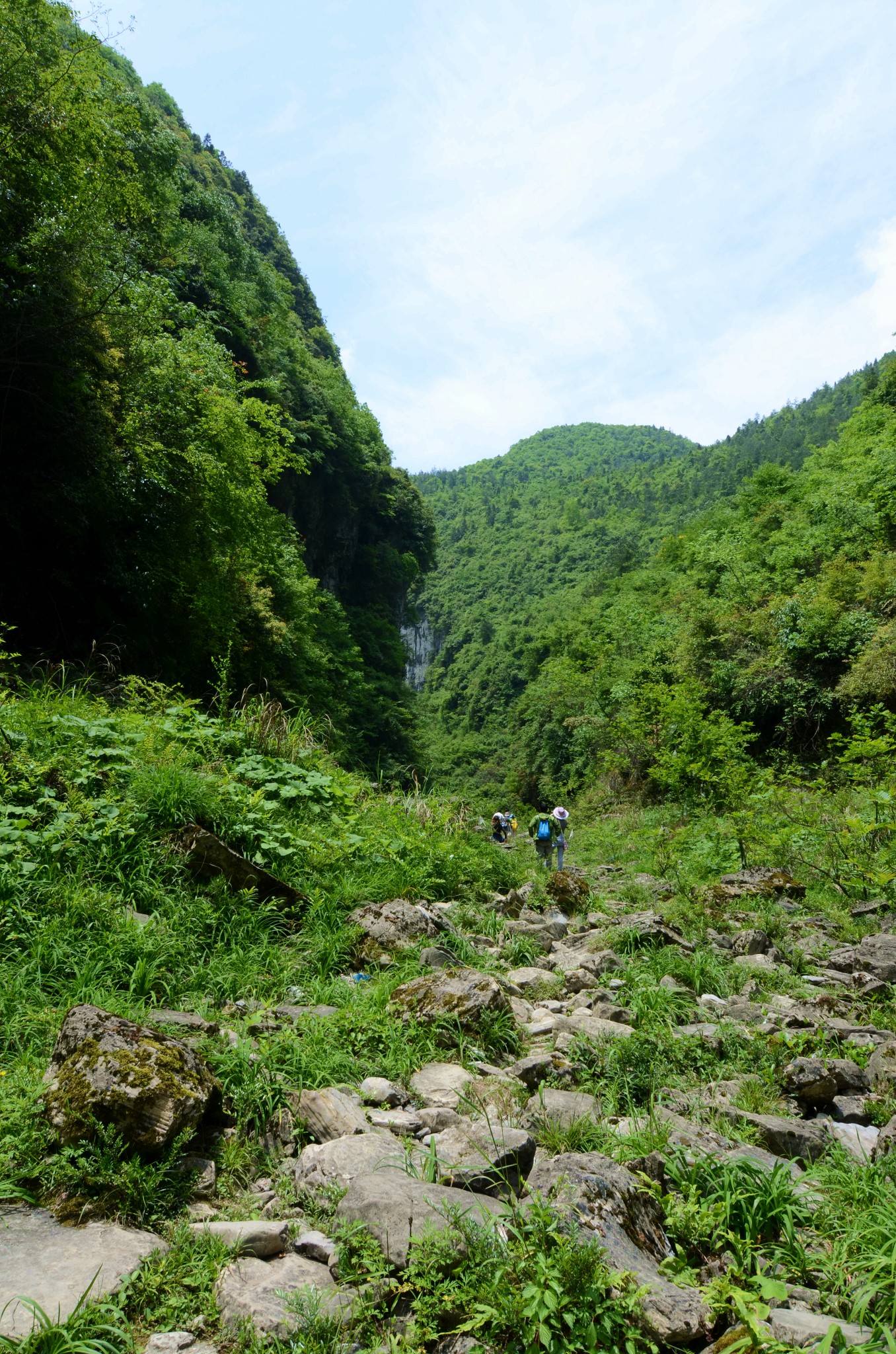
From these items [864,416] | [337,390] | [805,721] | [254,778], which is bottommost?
[805,721]

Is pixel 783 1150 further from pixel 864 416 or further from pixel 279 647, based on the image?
pixel 864 416

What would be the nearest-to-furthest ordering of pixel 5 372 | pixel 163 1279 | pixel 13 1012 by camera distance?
pixel 163 1279, pixel 13 1012, pixel 5 372

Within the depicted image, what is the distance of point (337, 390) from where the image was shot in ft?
111

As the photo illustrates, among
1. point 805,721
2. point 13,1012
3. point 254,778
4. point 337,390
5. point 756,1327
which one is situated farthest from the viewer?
point 337,390

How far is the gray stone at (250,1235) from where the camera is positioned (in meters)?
2.09

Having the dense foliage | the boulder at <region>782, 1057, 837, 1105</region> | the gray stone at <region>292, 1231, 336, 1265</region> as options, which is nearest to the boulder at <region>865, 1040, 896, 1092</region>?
the boulder at <region>782, 1057, 837, 1105</region>

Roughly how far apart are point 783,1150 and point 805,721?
15190 millimetres

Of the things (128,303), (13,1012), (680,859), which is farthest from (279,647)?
(13,1012)

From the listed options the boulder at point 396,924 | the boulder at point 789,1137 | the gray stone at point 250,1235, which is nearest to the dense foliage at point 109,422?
the boulder at point 396,924

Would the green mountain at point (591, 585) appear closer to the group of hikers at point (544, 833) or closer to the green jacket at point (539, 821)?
the green jacket at point (539, 821)

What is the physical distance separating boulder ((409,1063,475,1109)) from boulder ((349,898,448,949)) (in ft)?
4.21

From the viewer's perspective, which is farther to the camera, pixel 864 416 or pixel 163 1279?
pixel 864 416

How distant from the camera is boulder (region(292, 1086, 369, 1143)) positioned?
269 centimetres

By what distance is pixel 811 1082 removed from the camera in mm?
3309
